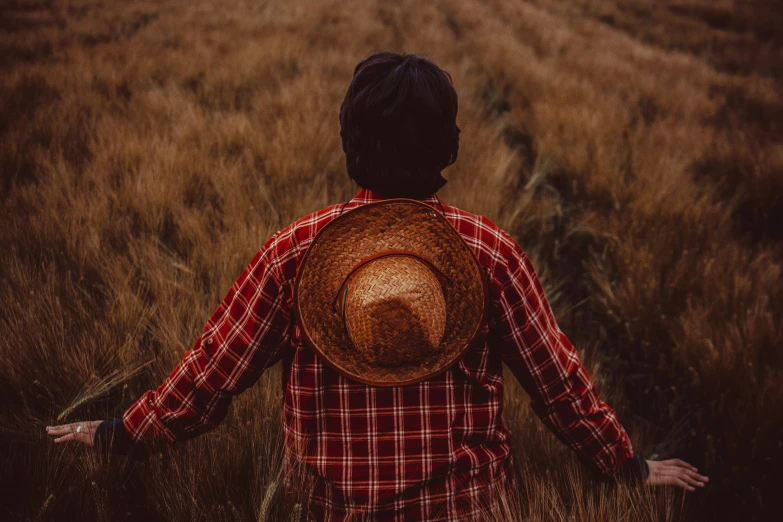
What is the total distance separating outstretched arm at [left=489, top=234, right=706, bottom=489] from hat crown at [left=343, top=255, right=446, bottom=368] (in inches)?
9.5

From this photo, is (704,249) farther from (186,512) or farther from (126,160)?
(126,160)

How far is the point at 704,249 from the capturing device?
8.19 feet

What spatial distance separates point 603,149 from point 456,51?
4084 mm

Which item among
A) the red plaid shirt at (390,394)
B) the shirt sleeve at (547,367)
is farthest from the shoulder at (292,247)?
the shirt sleeve at (547,367)

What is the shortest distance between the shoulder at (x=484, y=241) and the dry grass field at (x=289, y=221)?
0.57m

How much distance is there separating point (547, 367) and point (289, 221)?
5.33ft

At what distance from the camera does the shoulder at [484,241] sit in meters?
0.88

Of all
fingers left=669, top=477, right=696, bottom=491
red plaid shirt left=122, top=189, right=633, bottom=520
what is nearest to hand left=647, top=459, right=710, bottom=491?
Answer: fingers left=669, top=477, right=696, bottom=491

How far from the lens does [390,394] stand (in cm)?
91

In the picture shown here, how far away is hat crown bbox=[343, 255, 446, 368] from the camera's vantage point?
0.67 meters

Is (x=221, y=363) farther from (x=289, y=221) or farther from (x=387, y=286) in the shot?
(x=289, y=221)

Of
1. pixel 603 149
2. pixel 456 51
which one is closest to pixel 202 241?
pixel 603 149

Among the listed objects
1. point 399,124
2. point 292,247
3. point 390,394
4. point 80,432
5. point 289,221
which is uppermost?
→ point 399,124

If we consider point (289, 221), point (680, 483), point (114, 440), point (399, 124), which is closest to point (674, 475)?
point (680, 483)
